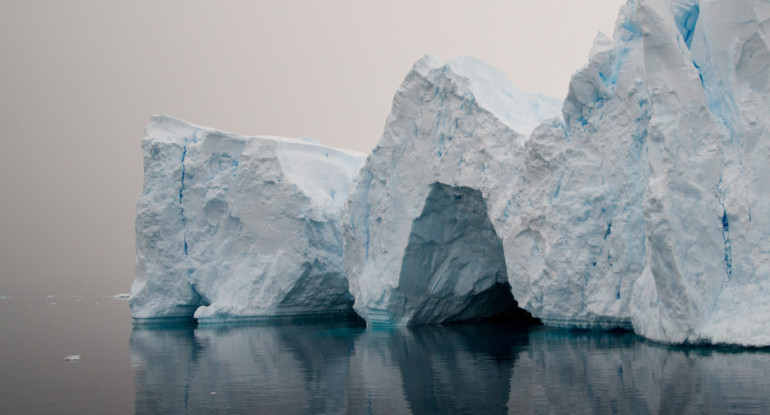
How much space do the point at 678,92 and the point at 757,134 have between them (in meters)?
1.35

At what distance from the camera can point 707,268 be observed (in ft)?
40.6

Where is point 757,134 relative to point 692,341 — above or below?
above

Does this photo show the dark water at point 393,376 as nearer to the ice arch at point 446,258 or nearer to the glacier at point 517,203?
the glacier at point 517,203

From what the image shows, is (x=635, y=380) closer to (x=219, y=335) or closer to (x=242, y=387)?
(x=242, y=387)

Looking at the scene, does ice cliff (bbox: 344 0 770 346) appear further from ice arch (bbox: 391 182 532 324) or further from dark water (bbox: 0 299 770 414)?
dark water (bbox: 0 299 770 414)

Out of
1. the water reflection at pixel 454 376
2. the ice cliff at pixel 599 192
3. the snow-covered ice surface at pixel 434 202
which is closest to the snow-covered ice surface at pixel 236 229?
the ice cliff at pixel 599 192

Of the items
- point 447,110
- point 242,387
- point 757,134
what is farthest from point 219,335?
point 757,134

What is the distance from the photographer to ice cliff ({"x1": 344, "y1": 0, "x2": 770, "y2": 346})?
1241 cm

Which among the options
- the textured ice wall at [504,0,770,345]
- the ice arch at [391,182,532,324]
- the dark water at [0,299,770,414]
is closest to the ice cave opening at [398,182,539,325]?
the ice arch at [391,182,532,324]

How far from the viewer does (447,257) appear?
20125 millimetres

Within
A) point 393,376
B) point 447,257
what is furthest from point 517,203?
point 393,376

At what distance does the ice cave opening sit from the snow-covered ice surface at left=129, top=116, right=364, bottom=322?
180 inches

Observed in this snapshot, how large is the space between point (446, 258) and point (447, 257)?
0.13 ft

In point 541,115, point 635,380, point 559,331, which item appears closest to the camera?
point 635,380
